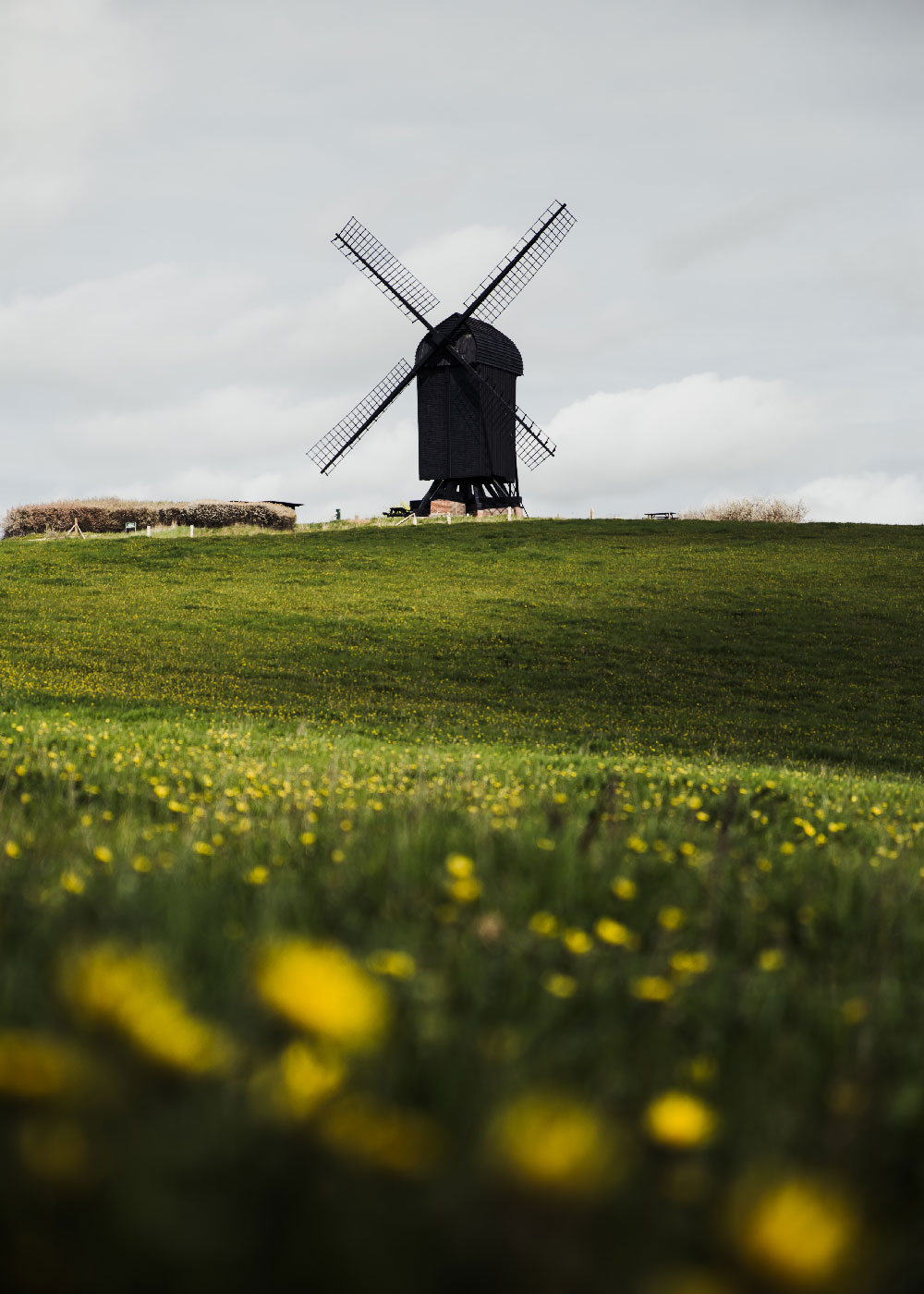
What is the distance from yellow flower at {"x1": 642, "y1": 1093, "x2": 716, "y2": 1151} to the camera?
1369mm

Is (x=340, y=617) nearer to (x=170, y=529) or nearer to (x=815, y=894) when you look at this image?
(x=815, y=894)

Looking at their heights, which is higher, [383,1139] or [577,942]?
[383,1139]

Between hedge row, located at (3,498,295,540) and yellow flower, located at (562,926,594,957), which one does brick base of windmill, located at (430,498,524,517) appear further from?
yellow flower, located at (562,926,594,957)

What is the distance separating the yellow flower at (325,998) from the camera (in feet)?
4.87

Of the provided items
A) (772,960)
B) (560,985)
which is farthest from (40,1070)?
(772,960)

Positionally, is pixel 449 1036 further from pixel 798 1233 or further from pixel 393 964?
pixel 798 1233

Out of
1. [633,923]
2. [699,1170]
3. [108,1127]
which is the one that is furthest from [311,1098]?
[633,923]

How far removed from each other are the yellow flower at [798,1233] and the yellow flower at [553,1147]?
0.68 ft

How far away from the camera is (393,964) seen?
191 centimetres

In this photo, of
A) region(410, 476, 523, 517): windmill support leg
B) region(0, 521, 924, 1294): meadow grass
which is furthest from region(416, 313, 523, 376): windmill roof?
region(0, 521, 924, 1294): meadow grass

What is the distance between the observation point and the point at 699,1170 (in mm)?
1312

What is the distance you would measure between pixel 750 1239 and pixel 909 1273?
30 centimetres

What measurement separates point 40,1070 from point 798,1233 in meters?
1.09

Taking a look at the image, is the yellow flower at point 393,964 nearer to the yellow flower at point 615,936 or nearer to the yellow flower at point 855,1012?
the yellow flower at point 615,936
